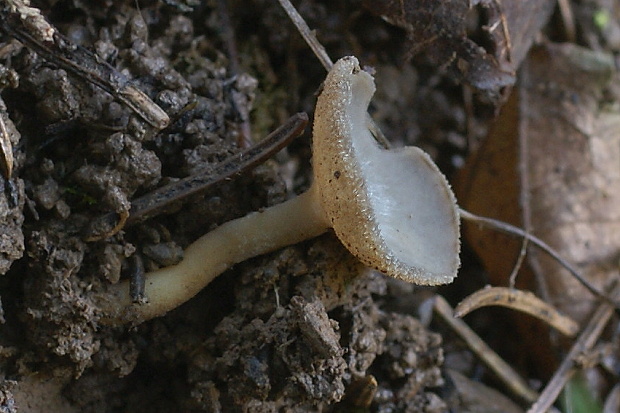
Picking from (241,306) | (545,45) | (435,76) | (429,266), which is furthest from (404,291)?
(545,45)

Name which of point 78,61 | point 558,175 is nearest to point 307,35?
point 78,61

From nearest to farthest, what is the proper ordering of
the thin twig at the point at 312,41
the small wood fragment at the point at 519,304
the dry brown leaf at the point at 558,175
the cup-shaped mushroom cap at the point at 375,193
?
the cup-shaped mushroom cap at the point at 375,193 < the thin twig at the point at 312,41 < the small wood fragment at the point at 519,304 < the dry brown leaf at the point at 558,175

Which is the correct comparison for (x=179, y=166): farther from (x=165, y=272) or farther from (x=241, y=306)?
(x=241, y=306)

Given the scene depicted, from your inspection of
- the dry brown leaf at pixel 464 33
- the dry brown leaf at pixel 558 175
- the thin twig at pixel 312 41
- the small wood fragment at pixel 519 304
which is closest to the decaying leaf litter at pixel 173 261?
the dry brown leaf at pixel 464 33

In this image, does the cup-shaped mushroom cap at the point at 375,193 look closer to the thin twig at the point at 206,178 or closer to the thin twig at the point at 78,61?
the thin twig at the point at 206,178

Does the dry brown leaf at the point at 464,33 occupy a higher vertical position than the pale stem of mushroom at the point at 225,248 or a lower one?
higher

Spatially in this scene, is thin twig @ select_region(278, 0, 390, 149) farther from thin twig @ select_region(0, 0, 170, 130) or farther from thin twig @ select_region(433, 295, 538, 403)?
thin twig @ select_region(433, 295, 538, 403)

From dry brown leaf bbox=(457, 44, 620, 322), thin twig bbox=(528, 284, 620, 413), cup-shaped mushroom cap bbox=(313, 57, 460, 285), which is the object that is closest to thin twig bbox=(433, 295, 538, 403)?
thin twig bbox=(528, 284, 620, 413)

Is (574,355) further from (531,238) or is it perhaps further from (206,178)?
(206,178)
